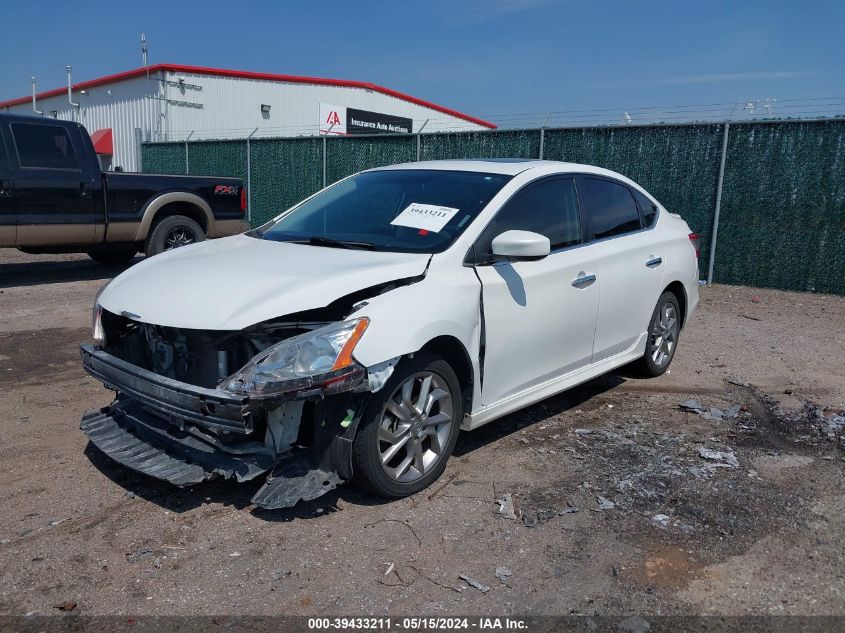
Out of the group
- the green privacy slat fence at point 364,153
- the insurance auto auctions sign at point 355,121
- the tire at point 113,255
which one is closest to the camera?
the tire at point 113,255

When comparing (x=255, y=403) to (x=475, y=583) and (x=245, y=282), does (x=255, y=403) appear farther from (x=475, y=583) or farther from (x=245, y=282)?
(x=475, y=583)

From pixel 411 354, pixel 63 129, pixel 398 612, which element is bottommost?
pixel 398 612

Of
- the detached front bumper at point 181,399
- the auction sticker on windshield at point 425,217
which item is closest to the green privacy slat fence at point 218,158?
the auction sticker on windshield at point 425,217

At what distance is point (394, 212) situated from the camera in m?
4.59

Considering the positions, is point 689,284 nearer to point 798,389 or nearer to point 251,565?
point 798,389

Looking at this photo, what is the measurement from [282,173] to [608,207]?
11.6 m

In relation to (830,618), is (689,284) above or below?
above

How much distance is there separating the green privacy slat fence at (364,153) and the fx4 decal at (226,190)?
318 cm

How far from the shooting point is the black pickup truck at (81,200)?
30.5 feet

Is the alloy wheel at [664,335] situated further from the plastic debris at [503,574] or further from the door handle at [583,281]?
the plastic debris at [503,574]

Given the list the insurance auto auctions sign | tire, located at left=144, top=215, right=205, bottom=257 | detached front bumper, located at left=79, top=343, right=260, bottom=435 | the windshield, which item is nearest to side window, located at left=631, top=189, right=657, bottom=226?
the windshield

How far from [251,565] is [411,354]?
47.5 inches

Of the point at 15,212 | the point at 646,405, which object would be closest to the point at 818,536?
the point at 646,405

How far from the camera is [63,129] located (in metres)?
9.75
